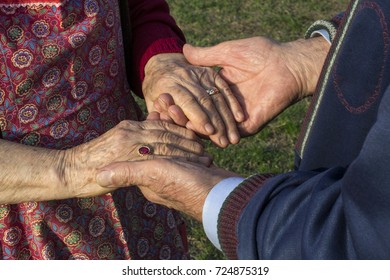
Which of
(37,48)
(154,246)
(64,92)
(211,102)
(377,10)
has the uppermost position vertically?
(377,10)

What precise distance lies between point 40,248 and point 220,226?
28.5 inches

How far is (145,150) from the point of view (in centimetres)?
231

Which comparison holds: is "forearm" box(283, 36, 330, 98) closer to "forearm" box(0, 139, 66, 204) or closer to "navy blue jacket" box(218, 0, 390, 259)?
"navy blue jacket" box(218, 0, 390, 259)

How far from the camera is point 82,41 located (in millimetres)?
2193

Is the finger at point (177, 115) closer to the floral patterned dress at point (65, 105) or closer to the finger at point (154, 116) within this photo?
the finger at point (154, 116)

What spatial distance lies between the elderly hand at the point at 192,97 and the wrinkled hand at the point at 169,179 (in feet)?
1.08

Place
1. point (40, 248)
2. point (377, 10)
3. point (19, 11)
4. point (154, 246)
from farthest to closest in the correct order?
point (154, 246) < point (40, 248) < point (19, 11) < point (377, 10)

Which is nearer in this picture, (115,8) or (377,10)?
(377,10)

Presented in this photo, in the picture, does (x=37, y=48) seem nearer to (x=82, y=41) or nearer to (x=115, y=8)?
(x=82, y=41)

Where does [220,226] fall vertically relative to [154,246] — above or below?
above

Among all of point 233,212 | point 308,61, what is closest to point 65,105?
point 233,212

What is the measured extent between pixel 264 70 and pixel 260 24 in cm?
355

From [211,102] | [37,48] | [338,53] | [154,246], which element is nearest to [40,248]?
[154,246]

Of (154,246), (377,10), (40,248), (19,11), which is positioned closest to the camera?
(377,10)
